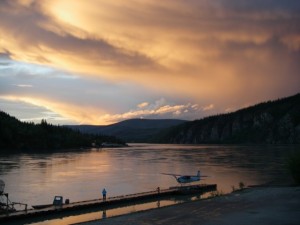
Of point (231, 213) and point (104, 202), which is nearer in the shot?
point (231, 213)

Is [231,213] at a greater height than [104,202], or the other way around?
[231,213]

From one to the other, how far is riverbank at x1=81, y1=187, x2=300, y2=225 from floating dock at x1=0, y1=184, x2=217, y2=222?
12.1m

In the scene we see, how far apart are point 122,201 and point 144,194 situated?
418cm

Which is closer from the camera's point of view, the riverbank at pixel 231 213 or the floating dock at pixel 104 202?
the riverbank at pixel 231 213

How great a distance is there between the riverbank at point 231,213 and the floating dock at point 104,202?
12145 mm

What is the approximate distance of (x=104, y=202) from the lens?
142 ft

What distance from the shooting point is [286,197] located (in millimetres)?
30906

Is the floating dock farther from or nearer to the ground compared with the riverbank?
nearer to the ground

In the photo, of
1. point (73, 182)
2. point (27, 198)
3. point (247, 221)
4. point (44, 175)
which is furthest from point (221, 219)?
point (44, 175)

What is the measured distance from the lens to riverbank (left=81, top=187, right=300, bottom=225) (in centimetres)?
2217

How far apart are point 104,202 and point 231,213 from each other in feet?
68.4

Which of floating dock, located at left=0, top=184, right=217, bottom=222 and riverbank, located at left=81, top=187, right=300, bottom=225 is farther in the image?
floating dock, located at left=0, top=184, right=217, bottom=222

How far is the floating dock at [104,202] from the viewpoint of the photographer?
1407 inches

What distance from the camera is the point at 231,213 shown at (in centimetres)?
2484
